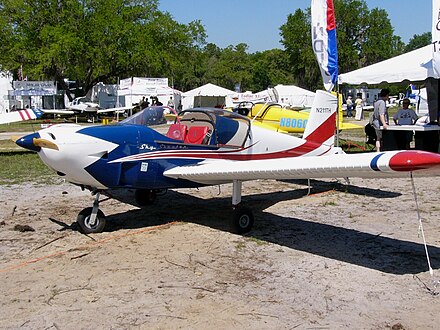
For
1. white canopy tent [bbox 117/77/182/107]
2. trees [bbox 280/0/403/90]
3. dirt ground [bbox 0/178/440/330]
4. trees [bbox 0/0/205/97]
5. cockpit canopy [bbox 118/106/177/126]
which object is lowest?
dirt ground [bbox 0/178/440/330]

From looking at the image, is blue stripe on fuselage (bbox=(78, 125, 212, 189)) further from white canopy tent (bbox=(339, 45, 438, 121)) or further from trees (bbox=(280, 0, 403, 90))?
trees (bbox=(280, 0, 403, 90))

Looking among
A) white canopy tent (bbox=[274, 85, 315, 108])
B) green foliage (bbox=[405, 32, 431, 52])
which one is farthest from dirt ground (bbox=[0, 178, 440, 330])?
green foliage (bbox=[405, 32, 431, 52])

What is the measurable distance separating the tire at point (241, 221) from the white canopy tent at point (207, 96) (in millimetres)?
33232

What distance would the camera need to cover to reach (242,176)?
607cm

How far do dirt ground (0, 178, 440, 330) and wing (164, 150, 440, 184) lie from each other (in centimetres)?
83

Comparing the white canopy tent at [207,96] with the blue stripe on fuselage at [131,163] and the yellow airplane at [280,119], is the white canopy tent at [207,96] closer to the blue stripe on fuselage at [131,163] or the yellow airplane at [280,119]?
the yellow airplane at [280,119]

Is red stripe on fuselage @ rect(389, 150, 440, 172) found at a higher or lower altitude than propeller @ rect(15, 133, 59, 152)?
lower

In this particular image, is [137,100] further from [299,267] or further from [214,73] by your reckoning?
[214,73]

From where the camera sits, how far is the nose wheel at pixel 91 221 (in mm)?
6488

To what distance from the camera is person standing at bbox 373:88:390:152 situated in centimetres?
1261

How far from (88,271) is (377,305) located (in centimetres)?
288

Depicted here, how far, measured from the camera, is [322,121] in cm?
896

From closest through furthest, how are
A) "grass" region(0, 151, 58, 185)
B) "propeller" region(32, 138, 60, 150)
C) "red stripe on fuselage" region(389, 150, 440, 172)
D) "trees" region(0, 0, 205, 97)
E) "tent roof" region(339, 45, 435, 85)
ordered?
"red stripe on fuselage" region(389, 150, 440, 172) < "propeller" region(32, 138, 60, 150) < "grass" region(0, 151, 58, 185) < "tent roof" region(339, 45, 435, 85) < "trees" region(0, 0, 205, 97)

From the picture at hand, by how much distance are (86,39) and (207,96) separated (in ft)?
36.4
